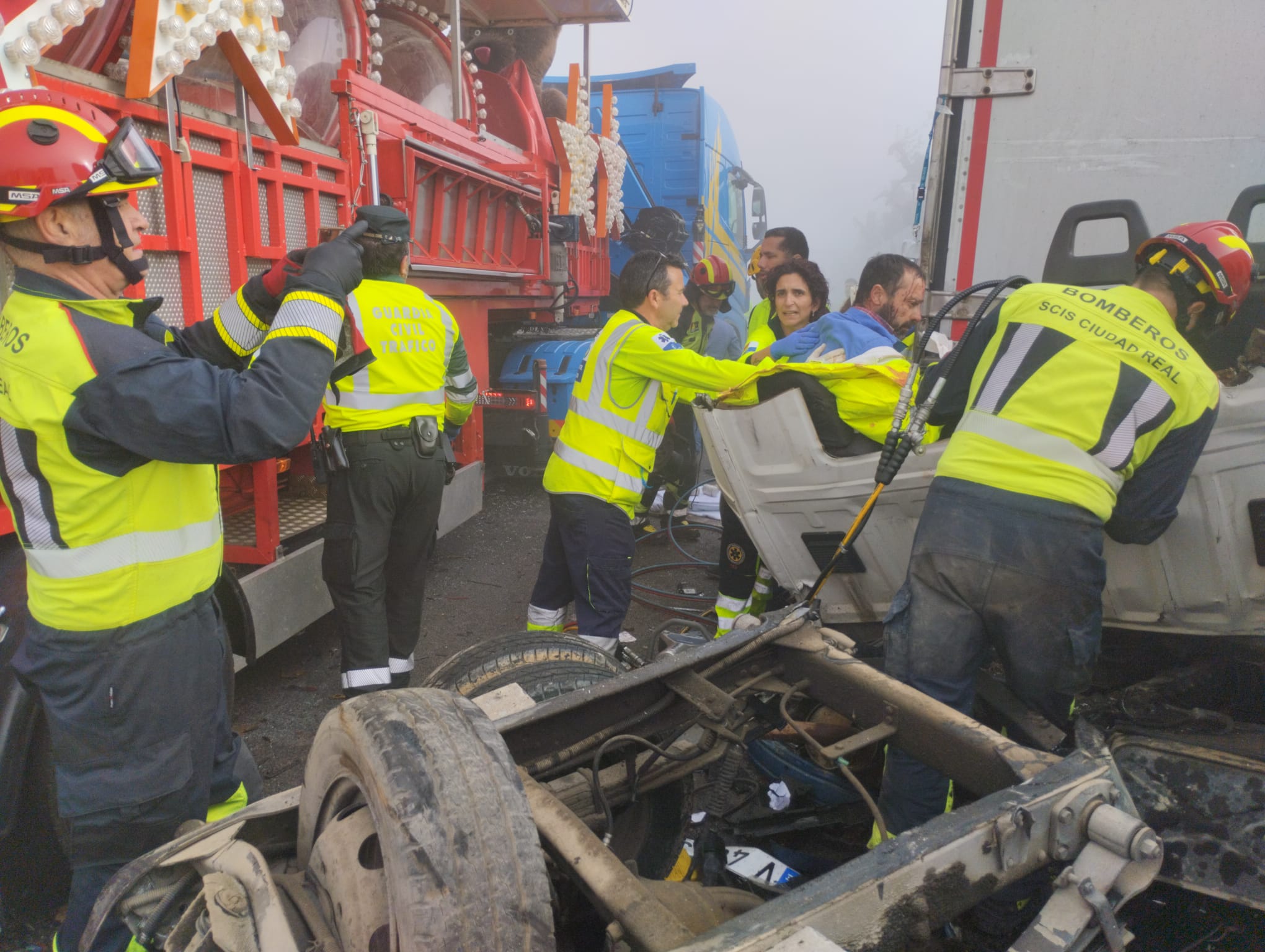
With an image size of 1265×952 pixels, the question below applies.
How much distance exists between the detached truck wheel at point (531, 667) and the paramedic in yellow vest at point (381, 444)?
104 cm

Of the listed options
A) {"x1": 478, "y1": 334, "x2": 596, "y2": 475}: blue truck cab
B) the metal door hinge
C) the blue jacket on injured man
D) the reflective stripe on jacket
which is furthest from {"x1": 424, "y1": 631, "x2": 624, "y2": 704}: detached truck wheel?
{"x1": 478, "y1": 334, "x2": 596, "y2": 475}: blue truck cab

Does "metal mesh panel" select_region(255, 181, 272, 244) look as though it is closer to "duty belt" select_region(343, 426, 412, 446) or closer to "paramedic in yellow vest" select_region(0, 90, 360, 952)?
"duty belt" select_region(343, 426, 412, 446)

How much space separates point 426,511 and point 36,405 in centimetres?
181

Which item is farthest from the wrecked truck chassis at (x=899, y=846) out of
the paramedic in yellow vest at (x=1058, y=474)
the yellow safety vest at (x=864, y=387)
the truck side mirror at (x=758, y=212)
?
the truck side mirror at (x=758, y=212)

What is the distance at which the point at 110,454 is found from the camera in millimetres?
1723

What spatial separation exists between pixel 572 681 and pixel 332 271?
1.16 m

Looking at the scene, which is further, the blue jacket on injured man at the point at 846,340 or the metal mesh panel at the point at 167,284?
the blue jacket on injured man at the point at 846,340

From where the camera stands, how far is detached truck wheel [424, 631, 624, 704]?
2188 millimetres

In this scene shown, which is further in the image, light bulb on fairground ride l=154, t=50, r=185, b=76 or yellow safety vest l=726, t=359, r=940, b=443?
yellow safety vest l=726, t=359, r=940, b=443

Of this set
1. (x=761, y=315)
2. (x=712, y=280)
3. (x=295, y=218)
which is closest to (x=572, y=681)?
(x=295, y=218)

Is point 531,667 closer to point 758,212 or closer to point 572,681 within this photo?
point 572,681

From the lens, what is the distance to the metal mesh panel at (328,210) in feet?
12.0

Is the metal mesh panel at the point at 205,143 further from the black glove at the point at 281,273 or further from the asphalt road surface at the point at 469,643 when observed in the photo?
the asphalt road surface at the point at 469,643

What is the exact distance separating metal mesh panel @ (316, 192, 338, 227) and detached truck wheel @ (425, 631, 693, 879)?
2.24 m
